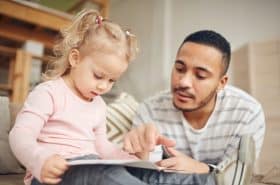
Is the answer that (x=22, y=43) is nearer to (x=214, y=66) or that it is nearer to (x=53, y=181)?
(x=214, y=66)

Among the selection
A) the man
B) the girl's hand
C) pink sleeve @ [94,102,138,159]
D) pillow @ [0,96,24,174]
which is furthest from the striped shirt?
the girl's hand

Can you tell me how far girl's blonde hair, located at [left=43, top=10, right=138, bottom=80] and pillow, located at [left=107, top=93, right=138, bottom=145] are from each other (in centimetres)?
58

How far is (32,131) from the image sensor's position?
57 cm

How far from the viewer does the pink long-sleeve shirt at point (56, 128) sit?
0.55 metres

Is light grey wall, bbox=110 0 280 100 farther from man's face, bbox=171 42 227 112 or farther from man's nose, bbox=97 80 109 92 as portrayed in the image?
man's nose, bbox=97 80 109 92

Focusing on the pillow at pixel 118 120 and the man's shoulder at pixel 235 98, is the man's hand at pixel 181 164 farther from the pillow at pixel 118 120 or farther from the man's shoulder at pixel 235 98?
the pillow at pixel 118 120

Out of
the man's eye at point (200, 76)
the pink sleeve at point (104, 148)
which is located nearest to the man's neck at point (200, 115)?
the man's eye at point (200, 76)

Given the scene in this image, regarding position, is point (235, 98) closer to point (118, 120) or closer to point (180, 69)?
point (180, 69)

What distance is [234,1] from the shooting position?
2.37 m

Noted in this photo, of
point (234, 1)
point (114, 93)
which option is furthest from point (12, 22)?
point (234, 1)

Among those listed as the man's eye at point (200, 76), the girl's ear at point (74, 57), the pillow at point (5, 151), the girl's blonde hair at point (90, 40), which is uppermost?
the girl's blonde hair at point (90, 40)

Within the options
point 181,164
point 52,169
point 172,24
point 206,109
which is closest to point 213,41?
point 206,109

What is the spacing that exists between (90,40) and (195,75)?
0.43 meters

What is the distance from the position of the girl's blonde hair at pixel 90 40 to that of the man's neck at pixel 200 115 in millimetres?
407
